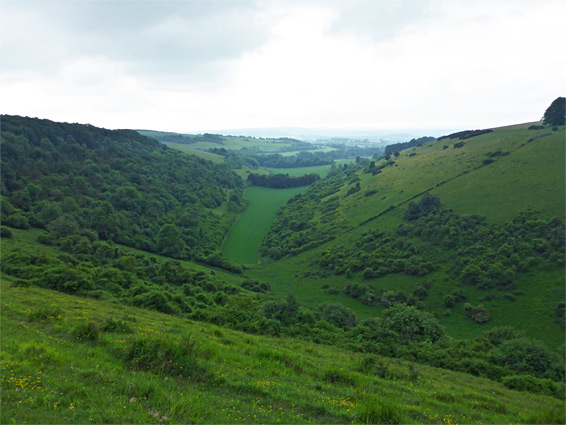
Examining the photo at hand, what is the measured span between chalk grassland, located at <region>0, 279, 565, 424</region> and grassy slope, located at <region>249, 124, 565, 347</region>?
37045 mm

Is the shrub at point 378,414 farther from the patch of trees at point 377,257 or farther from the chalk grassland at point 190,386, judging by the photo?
the patch of trees at point 377,257

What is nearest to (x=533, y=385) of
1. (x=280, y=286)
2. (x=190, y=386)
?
(x=190, y=386)

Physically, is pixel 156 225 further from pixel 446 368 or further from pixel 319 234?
pixel 446 368

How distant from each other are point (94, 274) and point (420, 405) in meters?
37.7

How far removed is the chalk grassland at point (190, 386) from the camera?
8.34 metres

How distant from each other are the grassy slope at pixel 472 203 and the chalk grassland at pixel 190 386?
122 feet

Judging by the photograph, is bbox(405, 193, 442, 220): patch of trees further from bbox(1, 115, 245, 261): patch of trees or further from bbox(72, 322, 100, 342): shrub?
bbox(72, 322, 100, 342): shrub

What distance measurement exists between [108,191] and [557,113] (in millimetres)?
149804

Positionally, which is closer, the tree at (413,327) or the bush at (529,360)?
the bush at (529,360)

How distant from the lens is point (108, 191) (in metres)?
100

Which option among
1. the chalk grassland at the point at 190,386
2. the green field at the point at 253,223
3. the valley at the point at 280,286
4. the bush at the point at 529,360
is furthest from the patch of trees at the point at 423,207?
the chalk grassland at the point at 190,386

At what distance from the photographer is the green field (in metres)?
96.6

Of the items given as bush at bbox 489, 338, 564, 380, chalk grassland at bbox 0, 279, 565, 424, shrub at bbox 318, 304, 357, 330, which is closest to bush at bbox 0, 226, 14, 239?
chalk grassland at bbox 0, 279, 565, 424

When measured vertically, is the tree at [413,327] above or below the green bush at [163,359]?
below
